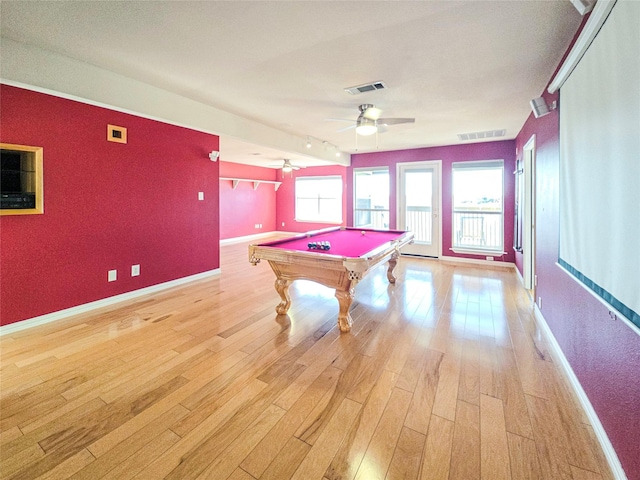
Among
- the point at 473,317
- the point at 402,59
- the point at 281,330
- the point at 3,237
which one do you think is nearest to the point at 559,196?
the point at 473,317

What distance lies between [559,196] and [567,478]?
6.01ft

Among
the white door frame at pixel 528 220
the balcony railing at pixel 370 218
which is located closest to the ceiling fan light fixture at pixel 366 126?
the white door frame at pixel 528 220

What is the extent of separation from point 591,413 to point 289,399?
169 centimetres

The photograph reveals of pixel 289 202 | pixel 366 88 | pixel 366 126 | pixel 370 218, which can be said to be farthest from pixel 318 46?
pixel 289 202

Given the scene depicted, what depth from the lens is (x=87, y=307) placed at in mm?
3176

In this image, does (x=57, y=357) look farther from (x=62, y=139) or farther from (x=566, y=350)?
(x=566, y=350)

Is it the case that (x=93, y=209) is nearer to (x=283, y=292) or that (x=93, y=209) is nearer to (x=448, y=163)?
(x=283, y=292)

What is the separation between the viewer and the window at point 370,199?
726 centimetres

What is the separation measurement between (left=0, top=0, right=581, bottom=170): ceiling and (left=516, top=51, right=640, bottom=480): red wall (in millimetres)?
615

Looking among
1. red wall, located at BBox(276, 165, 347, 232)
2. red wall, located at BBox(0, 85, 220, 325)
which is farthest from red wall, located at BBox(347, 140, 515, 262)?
red wall, located at BBox(0, 85, 220, 325)

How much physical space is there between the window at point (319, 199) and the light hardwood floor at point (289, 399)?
609cm

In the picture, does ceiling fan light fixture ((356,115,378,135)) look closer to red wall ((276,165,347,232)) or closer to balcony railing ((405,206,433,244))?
balcony railing ((405,206,433,244))

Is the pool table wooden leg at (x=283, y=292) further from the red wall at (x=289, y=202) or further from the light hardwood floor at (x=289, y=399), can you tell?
the red wall at (x=289, y=202)

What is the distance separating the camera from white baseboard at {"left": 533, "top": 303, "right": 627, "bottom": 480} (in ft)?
4.21
